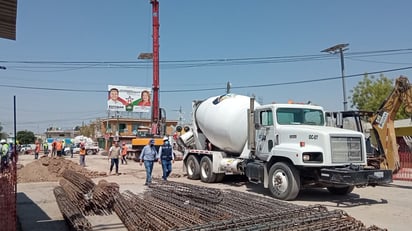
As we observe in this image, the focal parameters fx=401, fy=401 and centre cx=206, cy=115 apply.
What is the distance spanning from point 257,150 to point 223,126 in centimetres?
232

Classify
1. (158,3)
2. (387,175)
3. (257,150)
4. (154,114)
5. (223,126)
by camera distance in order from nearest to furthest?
(387,175) < (257,150) < (223,126) < (154,114) < (158,3)

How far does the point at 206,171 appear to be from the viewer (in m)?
16.0

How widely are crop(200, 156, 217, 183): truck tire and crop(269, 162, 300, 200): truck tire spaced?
4285mm

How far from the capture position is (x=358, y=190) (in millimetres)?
13406

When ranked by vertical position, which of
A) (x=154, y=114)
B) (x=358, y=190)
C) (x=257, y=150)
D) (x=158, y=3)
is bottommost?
(x=358, y=190)

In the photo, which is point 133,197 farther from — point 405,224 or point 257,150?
point 405,224

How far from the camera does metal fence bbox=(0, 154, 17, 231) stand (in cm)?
731

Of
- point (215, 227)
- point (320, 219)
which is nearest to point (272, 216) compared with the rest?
point (320, 219)

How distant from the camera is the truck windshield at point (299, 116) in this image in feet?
39.5

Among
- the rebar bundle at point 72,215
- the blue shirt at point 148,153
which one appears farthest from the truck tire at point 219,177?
the rebar bundle at point 72,215

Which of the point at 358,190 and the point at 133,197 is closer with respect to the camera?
the point at 133,197

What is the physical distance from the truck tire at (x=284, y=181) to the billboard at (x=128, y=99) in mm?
38704

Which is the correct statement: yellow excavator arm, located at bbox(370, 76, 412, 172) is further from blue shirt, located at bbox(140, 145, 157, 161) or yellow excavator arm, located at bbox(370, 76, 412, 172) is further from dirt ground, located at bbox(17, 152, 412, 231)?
blue shirt, located at bbox(140, 145, 157, 161)

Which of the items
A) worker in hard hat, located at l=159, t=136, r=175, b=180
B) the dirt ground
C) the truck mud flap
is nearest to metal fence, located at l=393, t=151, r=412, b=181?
the dirt ground
